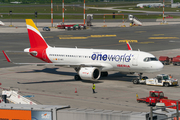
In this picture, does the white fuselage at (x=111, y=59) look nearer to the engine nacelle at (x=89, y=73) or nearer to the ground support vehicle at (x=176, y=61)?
the engine nacelle at (x=89, y=73)

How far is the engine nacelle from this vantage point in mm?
49781

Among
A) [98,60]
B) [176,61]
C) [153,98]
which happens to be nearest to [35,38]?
[98,60]

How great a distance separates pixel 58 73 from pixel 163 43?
182 ft

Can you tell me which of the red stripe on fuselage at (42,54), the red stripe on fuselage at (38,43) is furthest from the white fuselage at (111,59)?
the red stripe on fuselage at (38,43)

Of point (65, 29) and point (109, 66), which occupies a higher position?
point (65, 29)

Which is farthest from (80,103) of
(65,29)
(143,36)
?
(65,29)

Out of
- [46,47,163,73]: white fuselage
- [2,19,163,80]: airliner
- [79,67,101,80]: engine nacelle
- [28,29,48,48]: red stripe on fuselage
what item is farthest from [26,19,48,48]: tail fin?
[79,67,101,80]: engine nacelle

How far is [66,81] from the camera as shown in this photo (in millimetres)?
53125

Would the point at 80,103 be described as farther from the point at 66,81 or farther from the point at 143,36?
the point at 143,36

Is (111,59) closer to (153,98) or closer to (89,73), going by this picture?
(89,73)

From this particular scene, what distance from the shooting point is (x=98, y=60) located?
52875 millimetres

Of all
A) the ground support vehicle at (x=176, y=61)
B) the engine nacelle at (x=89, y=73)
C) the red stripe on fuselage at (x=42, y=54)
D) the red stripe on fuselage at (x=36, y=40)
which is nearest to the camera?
the engine nacelle at (x=89, y=73)

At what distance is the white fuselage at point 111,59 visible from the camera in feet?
162

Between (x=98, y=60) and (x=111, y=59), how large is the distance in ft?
7.95
